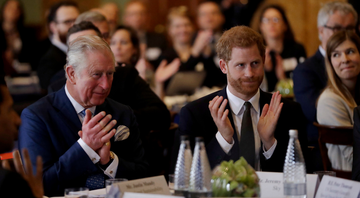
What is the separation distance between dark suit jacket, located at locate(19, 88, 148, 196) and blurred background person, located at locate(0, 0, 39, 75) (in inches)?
243

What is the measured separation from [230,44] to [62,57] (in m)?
2.38

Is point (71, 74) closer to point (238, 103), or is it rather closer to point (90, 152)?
point (90, 152)

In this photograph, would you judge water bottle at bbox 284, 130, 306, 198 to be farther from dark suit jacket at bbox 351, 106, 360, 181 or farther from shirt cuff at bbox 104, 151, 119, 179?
shirt cuff at bbox 104, 151, 119, 179

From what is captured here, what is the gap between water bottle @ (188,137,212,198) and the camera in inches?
70.8

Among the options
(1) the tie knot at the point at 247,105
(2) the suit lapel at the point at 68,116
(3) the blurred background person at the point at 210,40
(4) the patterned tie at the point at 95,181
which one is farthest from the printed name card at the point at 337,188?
(3) the blurred background person at the point at 210,40

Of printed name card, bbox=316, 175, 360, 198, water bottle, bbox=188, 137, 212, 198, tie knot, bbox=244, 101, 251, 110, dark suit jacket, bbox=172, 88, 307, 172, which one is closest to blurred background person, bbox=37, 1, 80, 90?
dark suit jacket, bbox=172, 88, 307, 172

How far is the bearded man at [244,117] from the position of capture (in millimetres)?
2504

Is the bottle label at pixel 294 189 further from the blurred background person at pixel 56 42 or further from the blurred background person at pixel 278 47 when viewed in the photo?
the blurred background person at pixel 278 47

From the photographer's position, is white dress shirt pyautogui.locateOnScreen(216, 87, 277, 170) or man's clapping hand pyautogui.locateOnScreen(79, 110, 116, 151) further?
white dress shirt pyautogui.locateOnScreen(216, 87, 277, 170)

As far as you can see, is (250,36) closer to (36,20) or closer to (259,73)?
(259,73)

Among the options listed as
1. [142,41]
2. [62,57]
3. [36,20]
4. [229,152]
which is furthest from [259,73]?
[36,20]

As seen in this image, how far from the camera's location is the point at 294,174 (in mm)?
1909

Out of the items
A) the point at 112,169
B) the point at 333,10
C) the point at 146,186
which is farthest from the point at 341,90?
the point at 146,186

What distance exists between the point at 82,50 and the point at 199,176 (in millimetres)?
1114
